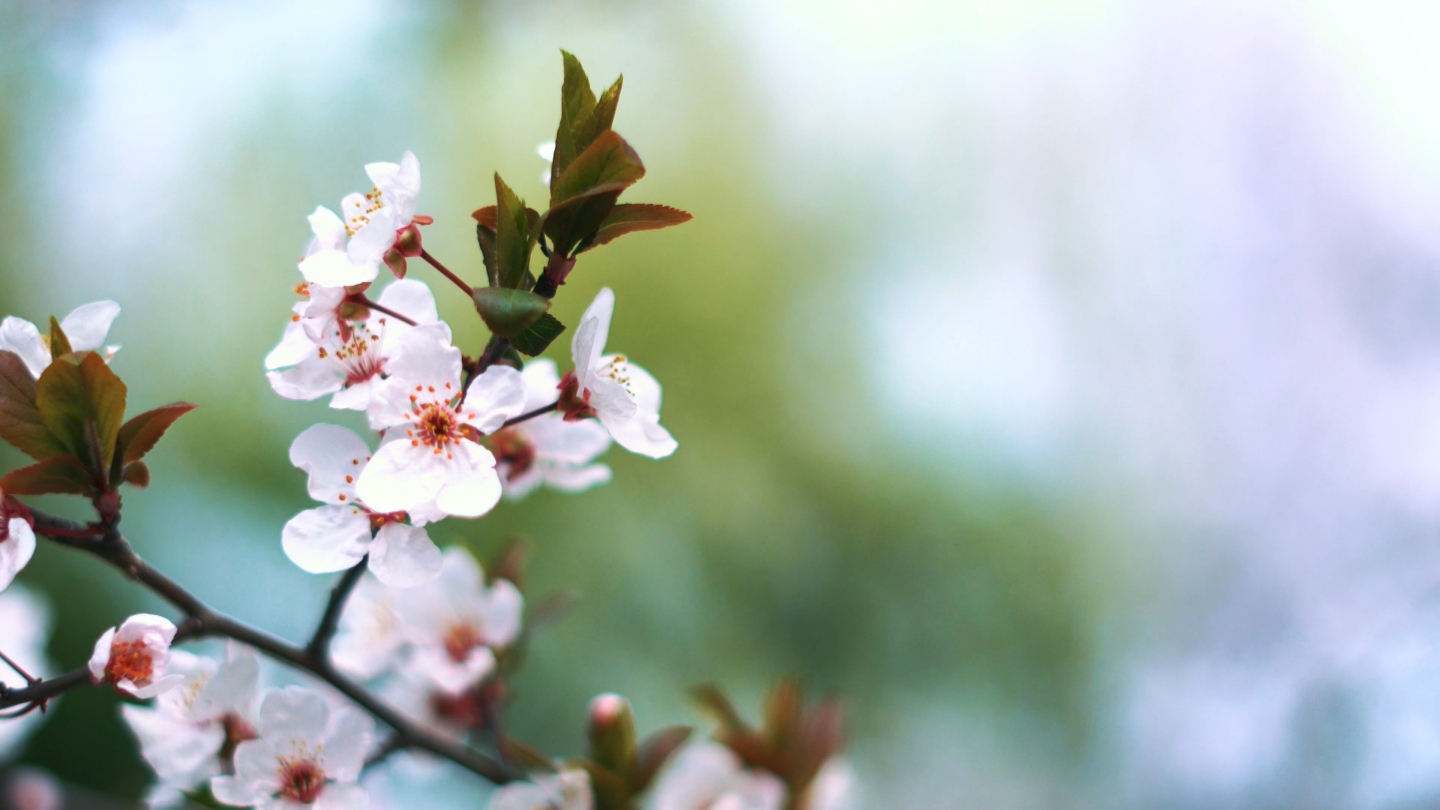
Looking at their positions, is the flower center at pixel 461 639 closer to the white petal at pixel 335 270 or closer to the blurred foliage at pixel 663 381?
the white petal at pixel 335 270

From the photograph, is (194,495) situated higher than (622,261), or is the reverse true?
(622,261)

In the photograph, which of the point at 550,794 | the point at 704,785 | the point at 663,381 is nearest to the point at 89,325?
the point at 550,794

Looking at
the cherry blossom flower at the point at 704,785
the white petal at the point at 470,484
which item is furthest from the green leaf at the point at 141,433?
the cherry blossom flower at the point at 704,785

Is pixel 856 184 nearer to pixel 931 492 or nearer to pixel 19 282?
pixel 931 492

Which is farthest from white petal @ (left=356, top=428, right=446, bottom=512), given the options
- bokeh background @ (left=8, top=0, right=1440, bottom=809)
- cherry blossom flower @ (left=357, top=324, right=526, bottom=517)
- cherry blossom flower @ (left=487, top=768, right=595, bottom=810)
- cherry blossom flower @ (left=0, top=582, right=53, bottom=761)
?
bokeh background @ (left=8, top=0, right=1440, bottom=809)

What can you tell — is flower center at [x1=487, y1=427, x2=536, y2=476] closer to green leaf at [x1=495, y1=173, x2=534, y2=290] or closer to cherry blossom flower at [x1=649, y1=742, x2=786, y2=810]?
green leaf at [x1=495, y1=173, x2=534, y2=290]

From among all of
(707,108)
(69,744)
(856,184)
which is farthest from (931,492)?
(69,744)

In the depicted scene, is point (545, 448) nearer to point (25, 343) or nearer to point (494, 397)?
point (494, 397)
